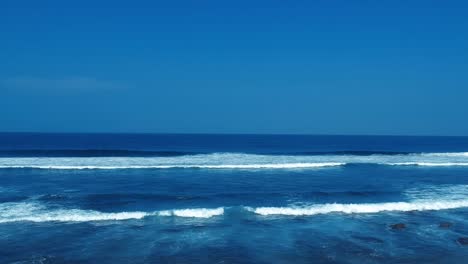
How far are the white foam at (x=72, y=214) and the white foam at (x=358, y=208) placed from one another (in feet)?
7.56

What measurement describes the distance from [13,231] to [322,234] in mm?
10490

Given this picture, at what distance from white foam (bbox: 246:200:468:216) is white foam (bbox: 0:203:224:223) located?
2305 millimetres

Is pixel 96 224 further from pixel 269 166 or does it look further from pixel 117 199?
pixel 269 166

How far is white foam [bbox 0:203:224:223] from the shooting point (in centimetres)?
1438

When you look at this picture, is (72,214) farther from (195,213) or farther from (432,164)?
(432,164)

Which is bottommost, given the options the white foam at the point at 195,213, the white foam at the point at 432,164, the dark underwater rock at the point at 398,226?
the dark underwater rock at the point at 398,226

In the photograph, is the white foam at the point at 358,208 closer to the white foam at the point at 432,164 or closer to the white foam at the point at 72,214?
the white foam at the point at 72,214

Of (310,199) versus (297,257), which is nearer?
(297,257)

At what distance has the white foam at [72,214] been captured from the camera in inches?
566

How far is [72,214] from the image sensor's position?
49.1 ft

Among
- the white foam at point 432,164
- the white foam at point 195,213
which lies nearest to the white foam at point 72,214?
the white foam at point 195,213

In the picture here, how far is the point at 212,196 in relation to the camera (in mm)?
18734

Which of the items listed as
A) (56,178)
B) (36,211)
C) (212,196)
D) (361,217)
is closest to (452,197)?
(361,217)

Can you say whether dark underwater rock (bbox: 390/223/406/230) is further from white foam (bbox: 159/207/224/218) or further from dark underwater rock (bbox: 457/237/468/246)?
white foam (bbox: 159/207/224/218)
